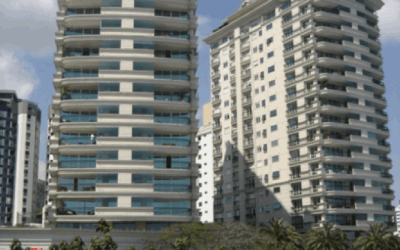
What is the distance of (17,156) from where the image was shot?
147 meters

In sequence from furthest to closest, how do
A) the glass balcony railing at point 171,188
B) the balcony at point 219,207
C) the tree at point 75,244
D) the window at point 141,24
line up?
the balcony at point 219,207, the window at point 141,24, the glass balcony railing at point 171,188, the tree at point 75,244

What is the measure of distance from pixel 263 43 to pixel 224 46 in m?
11.9

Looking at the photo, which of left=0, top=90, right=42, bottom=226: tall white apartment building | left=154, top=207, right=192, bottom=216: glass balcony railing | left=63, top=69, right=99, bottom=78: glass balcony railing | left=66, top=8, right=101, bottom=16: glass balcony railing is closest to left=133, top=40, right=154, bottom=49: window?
left=63, top=69, right=99, bottom=78: glass balcony railing

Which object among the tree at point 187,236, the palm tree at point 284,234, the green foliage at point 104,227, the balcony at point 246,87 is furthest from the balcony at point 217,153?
the green foliage at point 104,227

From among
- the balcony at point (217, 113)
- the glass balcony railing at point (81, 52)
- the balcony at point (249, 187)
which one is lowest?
the balcony at point (249, 187)

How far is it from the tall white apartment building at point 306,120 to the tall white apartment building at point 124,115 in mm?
23750

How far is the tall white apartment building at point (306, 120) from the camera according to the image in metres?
83.9

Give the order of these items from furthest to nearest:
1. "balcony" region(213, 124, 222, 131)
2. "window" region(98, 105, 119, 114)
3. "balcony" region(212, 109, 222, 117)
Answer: "balcony" region(212, 109, 222, 117) < "balcony" region(213, 124, 222, 131) < "window" region(98, 105, 119, 114)

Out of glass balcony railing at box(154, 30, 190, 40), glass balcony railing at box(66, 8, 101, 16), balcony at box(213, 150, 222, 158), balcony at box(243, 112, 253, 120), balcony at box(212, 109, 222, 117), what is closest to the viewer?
glass balcony railing at box(66, 8, 101, 16)

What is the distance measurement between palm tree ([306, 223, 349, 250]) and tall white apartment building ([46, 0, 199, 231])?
17131 mm

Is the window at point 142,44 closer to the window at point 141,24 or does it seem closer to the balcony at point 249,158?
the window at point 141,24

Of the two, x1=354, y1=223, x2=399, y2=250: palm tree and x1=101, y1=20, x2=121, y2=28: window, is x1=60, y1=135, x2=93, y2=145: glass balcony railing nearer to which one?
x1=101, y1=20, x2=121, y2=28: window

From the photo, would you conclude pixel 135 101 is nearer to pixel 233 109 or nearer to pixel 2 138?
pixel 233 109

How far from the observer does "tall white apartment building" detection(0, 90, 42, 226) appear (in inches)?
5433
